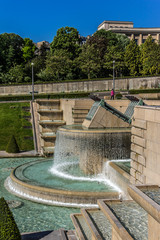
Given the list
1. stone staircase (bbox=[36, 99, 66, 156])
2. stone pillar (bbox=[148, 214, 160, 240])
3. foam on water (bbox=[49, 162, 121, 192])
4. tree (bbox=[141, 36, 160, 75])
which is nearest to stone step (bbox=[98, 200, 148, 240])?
stone pillar (bbox=[148, 214, 160, 240])

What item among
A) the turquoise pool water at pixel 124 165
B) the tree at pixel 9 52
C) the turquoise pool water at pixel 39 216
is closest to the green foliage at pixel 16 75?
the tree at pixel 9 52

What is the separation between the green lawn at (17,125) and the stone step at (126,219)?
63.7ft

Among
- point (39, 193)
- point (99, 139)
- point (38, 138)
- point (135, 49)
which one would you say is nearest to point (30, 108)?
point (38, 138)

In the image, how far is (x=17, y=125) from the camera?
30906mm

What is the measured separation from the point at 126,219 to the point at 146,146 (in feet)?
11.2

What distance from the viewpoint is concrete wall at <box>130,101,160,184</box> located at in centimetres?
926

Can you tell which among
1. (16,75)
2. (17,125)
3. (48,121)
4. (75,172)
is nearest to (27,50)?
(16,75)

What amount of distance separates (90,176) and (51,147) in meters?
11.0

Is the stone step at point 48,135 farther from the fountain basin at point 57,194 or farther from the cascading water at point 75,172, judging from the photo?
the fountain basin at point 57,194

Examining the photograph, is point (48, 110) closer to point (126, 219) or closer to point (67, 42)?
point (126, 219)

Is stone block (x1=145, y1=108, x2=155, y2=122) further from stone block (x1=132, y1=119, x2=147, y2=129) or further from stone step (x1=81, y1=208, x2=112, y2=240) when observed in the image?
stone step (x1=81, y1=208, x2=112, y2=240)

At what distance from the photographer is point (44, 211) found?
40.4 ft

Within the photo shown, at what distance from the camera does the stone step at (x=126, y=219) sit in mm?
6488

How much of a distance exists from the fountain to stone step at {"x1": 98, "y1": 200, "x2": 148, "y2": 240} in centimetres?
436
